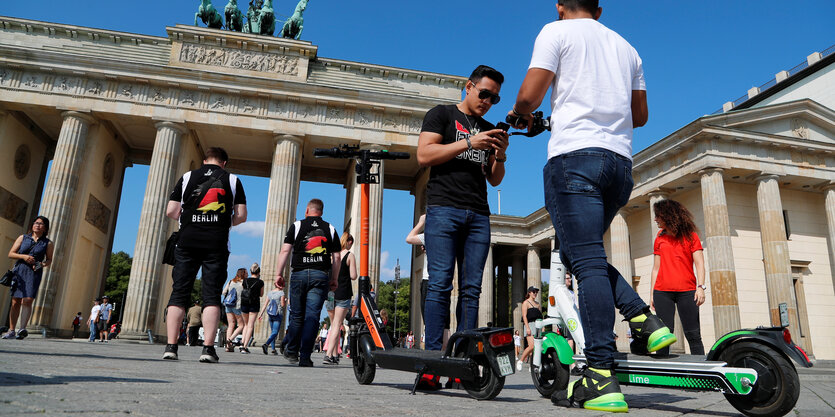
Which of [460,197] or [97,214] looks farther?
[97,214]

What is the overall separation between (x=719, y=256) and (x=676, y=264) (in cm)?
1790

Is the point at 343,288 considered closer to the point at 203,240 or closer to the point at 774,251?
the point at 203,240

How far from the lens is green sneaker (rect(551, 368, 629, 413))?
236cm

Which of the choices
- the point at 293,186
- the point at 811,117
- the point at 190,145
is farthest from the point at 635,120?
the point at 811,117

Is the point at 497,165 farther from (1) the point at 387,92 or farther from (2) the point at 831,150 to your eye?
(2) the point at 831,150

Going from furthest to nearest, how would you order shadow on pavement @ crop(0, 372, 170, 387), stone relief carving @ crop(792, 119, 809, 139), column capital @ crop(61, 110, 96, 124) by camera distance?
stone relief carving @ crop(792, 119, 809, 139), column capital @ crop(61, 110, 96, 124), shadow on pavement @ crop(0, 372, 170, 387)

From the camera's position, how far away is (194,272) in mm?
5488

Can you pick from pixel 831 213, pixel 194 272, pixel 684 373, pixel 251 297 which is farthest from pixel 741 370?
pixel 831 213

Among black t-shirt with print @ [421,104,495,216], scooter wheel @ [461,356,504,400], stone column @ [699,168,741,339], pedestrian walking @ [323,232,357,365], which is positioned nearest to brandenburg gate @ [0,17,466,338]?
stone column @ [699,168,741,339]

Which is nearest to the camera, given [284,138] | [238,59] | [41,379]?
[41,379]

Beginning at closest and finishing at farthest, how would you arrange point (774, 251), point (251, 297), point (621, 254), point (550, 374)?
1. point (550, 374)
2. point (251, 297)
3. point (774, 251)
4. point (621, 254)

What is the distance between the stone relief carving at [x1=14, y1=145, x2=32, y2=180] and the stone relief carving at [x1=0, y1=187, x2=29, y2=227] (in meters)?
1.13

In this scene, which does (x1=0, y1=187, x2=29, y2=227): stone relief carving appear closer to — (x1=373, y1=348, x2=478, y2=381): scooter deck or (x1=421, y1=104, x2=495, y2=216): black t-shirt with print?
(x1=421, y1=104, x2=495, y2=216): black t-shirt with print

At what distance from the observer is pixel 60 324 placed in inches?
860
